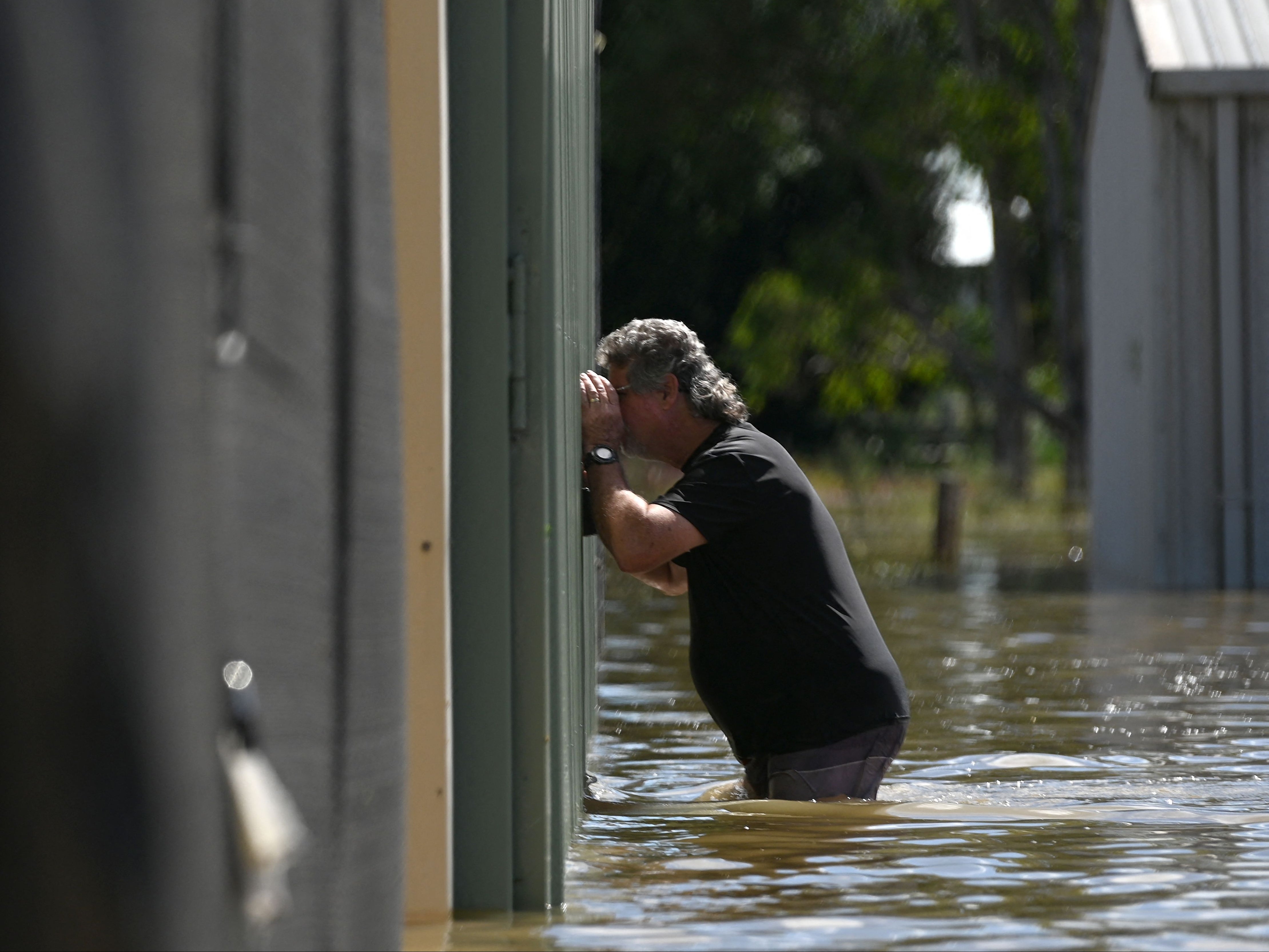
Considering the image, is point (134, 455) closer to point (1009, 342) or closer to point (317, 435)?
point (317, 435)

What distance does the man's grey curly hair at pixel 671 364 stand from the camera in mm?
5477

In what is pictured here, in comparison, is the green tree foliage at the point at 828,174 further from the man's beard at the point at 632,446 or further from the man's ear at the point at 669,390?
the man's ear at the point at 669,390

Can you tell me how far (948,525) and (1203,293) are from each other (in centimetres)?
415

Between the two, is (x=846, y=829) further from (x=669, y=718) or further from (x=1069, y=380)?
(x=1069, y=380)

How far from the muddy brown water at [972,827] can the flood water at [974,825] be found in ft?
Answer: 0.04

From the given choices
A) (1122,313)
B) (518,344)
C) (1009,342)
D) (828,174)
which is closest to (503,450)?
(518,344)

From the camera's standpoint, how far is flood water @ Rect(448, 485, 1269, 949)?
12.7 ft

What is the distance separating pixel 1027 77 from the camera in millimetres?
32781

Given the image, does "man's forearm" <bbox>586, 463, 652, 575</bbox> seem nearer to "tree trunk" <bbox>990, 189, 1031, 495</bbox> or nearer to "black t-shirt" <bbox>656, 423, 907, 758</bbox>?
"black t-shirt" <bbox>656, 423, 907, 758</bbox>

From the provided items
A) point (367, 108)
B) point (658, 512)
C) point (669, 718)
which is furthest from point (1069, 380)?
point (367, 108)

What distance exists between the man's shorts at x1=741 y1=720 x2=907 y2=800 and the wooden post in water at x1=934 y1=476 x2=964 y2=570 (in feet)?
43.1

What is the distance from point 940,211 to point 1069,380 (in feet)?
31.4

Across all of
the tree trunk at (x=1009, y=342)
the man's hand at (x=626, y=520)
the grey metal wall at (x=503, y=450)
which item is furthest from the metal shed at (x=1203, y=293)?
the tree trunk at (x=1009, y=342)

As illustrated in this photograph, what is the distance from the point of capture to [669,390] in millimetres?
5496
